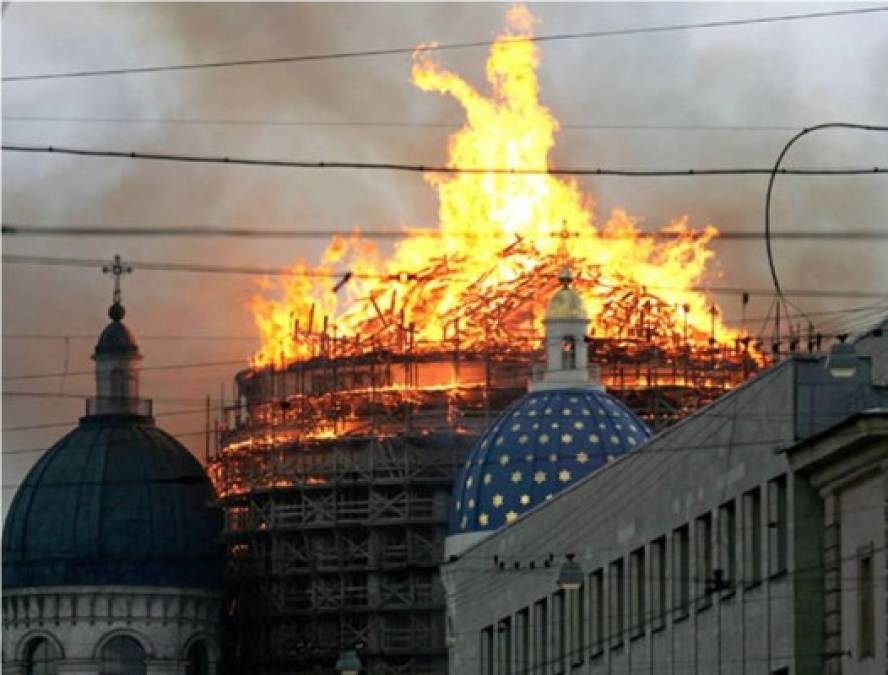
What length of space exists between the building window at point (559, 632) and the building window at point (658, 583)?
41.9 ft

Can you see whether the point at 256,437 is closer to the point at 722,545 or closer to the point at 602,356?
the point at 602,356

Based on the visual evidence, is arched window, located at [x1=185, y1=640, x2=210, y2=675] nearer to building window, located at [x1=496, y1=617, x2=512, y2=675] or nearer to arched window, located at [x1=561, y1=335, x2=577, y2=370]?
arched window, located at [x1=561, y1=335, x2=577, y2=370]

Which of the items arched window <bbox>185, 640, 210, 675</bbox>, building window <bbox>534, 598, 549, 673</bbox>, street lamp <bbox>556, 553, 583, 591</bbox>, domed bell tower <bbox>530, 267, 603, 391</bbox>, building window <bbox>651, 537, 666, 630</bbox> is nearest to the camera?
building window <bbox>651, 537, 666, 630</bbox>

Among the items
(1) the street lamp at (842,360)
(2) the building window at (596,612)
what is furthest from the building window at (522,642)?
(1) the street lamp at (842,360)

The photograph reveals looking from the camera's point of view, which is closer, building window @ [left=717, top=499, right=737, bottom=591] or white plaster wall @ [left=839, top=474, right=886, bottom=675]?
white plaster wall @ [left=839, top=474, right=886, bottom=675]

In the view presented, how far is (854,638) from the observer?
74.0 meters

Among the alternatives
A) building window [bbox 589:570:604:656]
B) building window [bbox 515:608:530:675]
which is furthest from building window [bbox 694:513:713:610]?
building window [bbox 515:608:530:675]

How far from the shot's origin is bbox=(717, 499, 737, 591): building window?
8225 cm

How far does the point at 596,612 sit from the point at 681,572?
12.0m

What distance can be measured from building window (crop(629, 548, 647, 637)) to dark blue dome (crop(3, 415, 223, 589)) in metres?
85.5

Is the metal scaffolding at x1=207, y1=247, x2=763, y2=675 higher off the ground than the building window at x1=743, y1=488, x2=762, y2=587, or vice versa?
the metal scaffolding at x1=207, y1=247, x2=763, y2=675

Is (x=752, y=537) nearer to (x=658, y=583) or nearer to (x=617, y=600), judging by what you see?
(x=658, y=583)

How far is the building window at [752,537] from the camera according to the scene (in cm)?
8012

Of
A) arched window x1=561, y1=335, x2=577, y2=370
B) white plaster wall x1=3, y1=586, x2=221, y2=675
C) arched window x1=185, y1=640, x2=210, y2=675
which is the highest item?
arched window x1=561, y1=335, x2=577, y2=370
